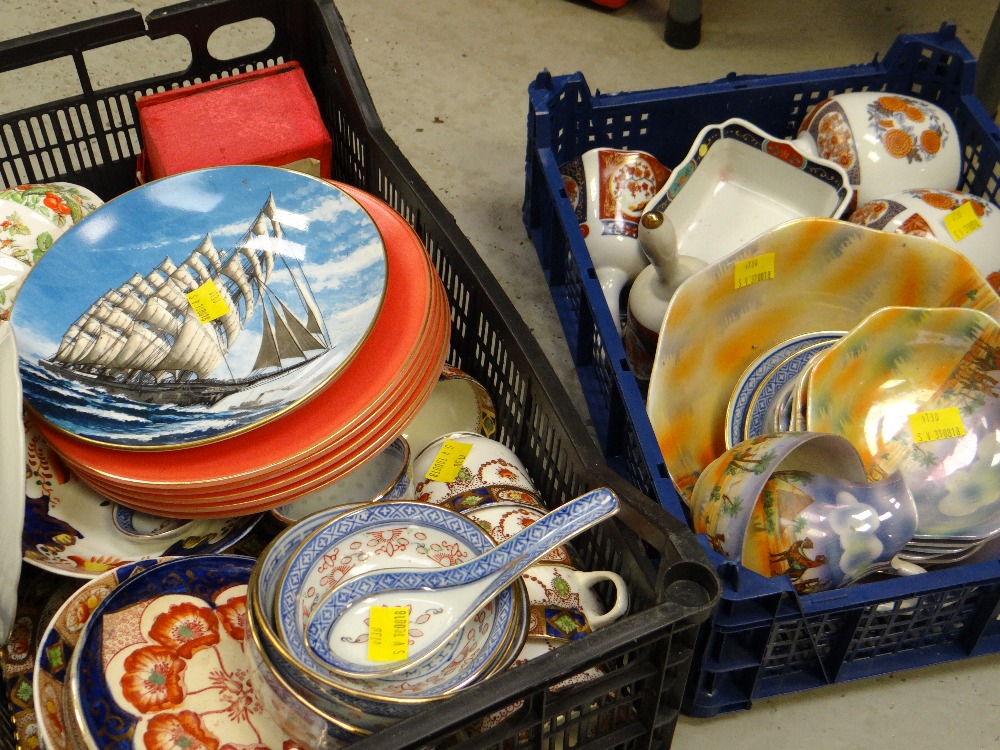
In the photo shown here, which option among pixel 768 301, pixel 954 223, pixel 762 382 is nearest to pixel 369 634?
pixel 762 382

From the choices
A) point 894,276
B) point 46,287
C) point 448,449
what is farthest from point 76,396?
point 894,276

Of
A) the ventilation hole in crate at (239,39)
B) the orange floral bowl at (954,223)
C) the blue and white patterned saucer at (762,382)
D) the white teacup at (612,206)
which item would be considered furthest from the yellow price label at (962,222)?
the ventilation hole in crate at (239,39)

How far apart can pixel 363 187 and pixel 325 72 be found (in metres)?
0.16

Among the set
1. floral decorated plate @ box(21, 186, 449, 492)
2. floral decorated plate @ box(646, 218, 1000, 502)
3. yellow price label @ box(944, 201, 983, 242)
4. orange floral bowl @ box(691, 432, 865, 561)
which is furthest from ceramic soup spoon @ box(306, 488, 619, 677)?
yellow price label @ box(944, 201, 983, 242)

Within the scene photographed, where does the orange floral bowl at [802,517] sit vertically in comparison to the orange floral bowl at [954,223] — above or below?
below

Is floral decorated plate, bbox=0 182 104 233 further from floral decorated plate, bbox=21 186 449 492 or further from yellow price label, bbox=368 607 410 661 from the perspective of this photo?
yellow price label, bbox=368 607 410 661

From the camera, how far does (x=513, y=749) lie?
0.81 metres

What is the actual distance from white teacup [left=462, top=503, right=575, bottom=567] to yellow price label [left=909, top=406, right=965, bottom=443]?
0.45 meters

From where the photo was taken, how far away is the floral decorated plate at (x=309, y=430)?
859mm

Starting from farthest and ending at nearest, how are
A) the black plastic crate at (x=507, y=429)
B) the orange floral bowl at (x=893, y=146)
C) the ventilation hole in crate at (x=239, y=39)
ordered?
the ventilation hole in crate at (x=239, y=39)
the orange floral bowl at (x=893, y=146)
the black plastic crate at (x=507, y=429)

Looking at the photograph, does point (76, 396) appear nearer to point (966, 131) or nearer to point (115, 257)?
point (115, 257)

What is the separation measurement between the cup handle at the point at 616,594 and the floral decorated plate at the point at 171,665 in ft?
0.88

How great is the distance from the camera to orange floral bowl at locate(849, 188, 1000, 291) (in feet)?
4.25

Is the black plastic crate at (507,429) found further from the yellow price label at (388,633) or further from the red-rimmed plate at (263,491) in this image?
the red-rimmed plate at (263,491)
